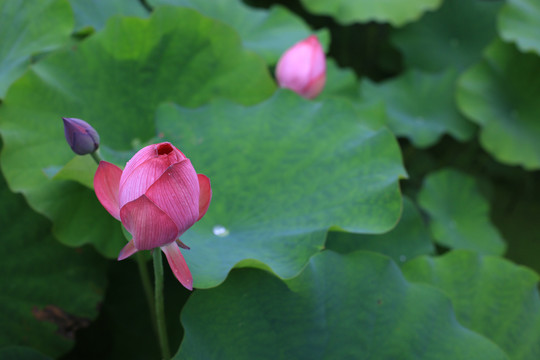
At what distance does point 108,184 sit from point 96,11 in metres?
0.77

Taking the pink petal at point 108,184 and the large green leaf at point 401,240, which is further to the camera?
the large green leaf at point 401,240

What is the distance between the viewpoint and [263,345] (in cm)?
76

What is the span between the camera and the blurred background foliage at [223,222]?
30.9 inches

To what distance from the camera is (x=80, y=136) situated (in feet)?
2.32

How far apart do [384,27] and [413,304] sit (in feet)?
6.05

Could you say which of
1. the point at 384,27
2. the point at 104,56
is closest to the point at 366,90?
the point at 384,27

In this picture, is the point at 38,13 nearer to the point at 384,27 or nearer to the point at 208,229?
the point at 208,229

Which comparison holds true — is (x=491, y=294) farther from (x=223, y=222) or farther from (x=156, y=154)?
(x=156, y=154)

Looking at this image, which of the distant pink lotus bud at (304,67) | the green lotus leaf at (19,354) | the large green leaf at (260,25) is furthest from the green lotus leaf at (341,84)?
the green lotus leaf at (19,354)

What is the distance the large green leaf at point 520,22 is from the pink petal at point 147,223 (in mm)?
1584

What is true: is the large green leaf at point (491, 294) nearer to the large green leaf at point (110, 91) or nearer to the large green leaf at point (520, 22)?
the large green leaf at point (110, 91)

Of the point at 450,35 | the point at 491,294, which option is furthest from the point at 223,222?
the point at 450,35

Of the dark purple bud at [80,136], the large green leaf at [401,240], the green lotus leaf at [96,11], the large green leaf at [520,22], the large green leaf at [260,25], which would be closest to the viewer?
the dark purple bud at [80,136]

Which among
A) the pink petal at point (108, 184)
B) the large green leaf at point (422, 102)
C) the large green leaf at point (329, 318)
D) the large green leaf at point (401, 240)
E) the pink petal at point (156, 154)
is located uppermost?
the pink petal at point (156, 154)
